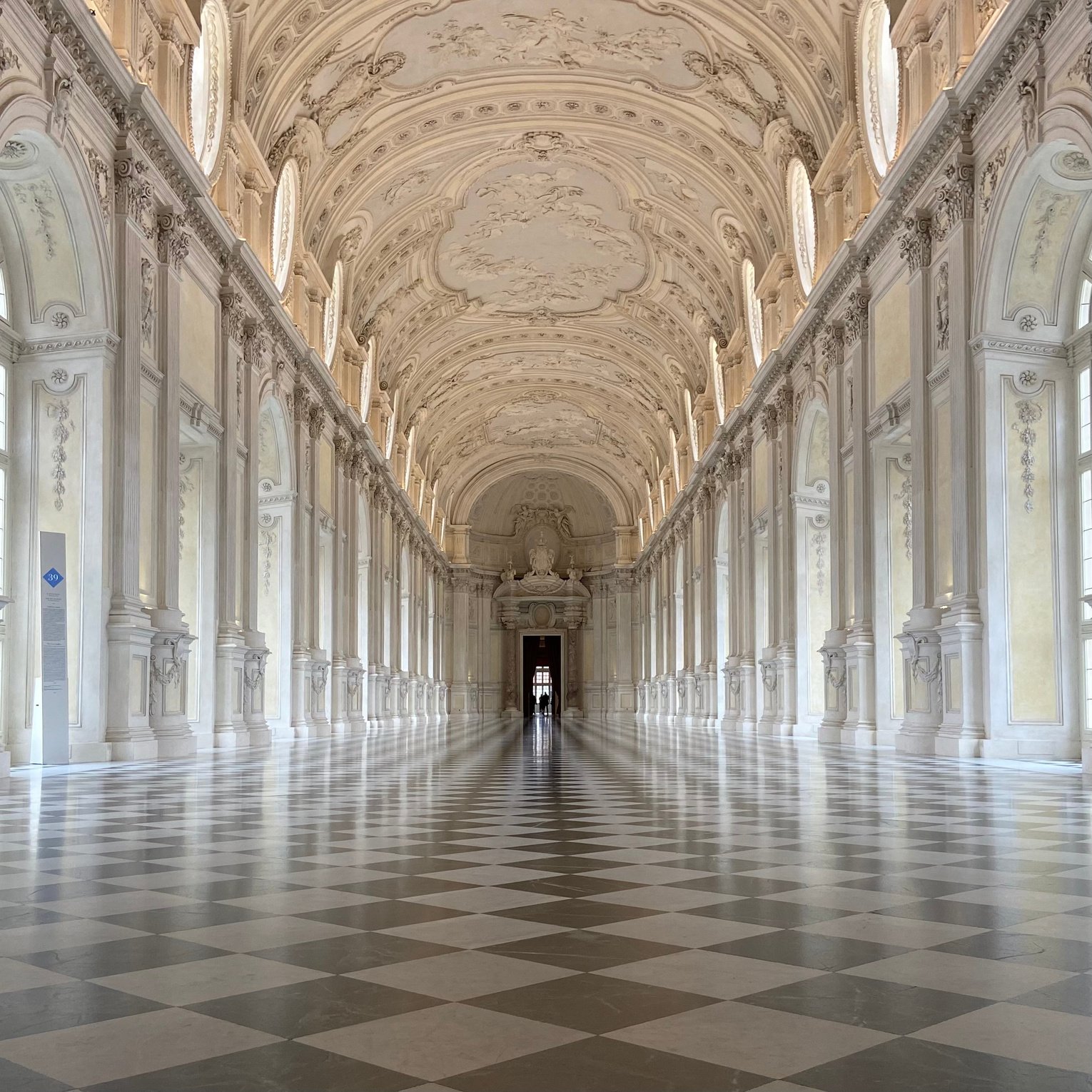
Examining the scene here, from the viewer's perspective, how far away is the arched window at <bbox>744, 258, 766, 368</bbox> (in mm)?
28438

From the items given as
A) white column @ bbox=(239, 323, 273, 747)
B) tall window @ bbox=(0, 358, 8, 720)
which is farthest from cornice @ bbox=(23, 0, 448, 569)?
white column @ bbox=(239, 323, 273, 747)

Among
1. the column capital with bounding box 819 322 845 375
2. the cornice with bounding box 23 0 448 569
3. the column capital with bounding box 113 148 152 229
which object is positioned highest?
the cornice with bounding box 23 0 448 569

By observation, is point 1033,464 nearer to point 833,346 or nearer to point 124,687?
point 833,346

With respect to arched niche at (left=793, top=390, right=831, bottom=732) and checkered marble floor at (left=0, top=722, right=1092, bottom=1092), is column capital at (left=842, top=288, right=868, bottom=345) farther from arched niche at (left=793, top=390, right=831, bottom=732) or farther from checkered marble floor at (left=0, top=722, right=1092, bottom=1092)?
checkered marble floor at (left=0, top=722, right=1092, bottom=1092)

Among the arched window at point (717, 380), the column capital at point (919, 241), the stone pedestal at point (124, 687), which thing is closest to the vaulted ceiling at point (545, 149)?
the arched window at point (717, 380)

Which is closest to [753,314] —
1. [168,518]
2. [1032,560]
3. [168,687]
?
[1032,560]

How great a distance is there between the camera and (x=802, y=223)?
2434cm

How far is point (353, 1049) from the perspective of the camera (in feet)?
7.70

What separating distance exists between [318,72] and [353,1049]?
2203 cm

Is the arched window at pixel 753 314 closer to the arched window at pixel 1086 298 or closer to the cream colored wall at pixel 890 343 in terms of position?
the cream colored wall at pixel 890 343

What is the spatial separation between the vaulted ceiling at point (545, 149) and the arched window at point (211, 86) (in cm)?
95

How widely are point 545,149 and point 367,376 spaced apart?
30.8 ft

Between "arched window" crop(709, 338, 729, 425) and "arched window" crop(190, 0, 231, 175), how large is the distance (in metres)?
17.2

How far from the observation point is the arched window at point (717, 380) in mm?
33688
